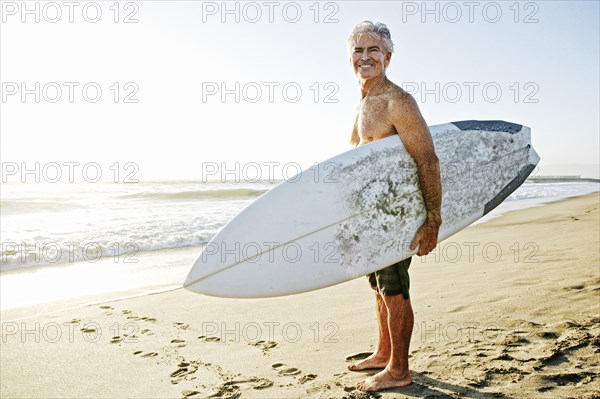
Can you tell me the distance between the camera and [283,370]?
2518 millimetres

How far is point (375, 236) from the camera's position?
93.4 inches

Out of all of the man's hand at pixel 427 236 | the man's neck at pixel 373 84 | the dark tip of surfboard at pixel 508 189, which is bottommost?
the man's hand at pixel 427 236

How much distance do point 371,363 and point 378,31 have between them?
5.76ft

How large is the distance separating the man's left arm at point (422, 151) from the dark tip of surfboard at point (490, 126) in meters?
0.64

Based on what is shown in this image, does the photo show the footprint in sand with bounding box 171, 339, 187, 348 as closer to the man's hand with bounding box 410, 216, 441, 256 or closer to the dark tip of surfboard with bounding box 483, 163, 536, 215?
the man's hand with bounding box 410, 216, 441, 256

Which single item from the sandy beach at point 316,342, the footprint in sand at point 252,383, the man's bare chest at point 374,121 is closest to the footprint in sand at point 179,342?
the sandy beach at point 316,342

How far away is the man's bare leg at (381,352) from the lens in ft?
8.23

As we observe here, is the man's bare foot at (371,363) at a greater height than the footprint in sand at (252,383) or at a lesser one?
greater

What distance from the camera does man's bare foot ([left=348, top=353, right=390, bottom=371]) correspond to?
250 cm

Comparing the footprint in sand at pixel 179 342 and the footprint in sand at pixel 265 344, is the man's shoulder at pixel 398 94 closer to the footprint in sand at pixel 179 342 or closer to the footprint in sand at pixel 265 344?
the footprint in sand at pixel 265 344

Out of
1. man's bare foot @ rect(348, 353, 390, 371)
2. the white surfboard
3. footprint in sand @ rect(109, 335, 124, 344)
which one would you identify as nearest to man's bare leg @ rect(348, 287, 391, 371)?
man's bare foot @ rect(348, 353, 390, 371)

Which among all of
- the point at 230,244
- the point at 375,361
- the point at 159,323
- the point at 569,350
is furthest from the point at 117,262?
the point at 569,350

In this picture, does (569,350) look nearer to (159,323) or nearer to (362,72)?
(362,72)

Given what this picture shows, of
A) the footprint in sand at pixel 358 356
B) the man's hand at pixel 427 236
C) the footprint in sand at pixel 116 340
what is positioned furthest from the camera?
the footprint in sand at pixel 116 340
